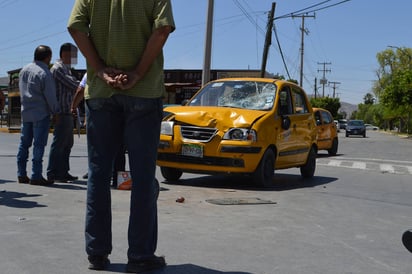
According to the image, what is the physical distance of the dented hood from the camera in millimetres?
8680

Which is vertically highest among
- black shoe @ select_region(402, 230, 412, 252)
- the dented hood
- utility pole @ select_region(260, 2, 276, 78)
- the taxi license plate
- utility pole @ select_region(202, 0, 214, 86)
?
utility pole @ select_region(260, 2, 276, 78)

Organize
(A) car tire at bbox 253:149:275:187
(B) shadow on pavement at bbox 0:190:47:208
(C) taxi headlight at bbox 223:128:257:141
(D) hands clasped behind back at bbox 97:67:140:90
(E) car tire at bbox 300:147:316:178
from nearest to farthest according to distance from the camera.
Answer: (D) hands clasped behind back at bbox 97:67:140:90 → (B) shadow on pavement at bbox 0:190:47:208 → (C) taxi headlight at bbox 223:128:257:141 → (A) car tire at bbox 253:149:275:187 → (E) car tire at bbox 300:147:316:178

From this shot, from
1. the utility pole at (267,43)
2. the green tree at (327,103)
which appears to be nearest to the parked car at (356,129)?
the utility pole at (267,43)

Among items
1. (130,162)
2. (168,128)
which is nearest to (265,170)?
(168,128)

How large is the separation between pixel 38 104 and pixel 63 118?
1.54ft

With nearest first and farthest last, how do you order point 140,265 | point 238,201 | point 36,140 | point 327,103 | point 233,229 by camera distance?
point 140,265 < point 233,229 < point 238,201 < point 36,140 < point 327,103

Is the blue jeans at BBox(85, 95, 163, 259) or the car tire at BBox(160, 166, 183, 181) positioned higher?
the blue jeans at BBox(85, 95, 163, 259)

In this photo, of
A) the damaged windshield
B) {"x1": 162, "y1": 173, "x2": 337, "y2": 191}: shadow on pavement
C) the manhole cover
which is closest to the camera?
the manhole cover

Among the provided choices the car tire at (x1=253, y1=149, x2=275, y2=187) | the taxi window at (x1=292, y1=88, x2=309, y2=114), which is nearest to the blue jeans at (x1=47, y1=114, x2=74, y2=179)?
the car tire at (x1=253, y1=149, x2=275, y2=187)

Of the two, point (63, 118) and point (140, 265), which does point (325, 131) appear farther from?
point (140, 265)

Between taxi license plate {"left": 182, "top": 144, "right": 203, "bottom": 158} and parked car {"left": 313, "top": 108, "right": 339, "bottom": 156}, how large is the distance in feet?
33.8

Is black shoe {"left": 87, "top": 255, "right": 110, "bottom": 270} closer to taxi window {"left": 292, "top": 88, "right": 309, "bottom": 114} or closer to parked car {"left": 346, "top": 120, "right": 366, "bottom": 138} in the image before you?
taxi window {"left": 292, "top": 88, "right": 309, "bottom": 114}

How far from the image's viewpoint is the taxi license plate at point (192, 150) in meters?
8.66

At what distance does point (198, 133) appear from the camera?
8.73 m
